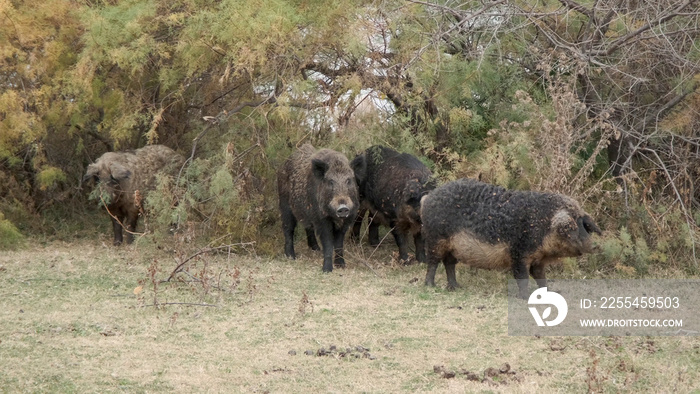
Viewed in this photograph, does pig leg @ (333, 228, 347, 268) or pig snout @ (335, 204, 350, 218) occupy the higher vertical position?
pig snout @ (335, 204, 350, 218)

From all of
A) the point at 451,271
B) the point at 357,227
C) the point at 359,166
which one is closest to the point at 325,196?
the point at 359,166

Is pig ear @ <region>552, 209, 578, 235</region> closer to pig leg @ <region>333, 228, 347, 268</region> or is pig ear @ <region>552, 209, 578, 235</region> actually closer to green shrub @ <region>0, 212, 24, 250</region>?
pig leg @ <region>333, 228, 347, 268</region>

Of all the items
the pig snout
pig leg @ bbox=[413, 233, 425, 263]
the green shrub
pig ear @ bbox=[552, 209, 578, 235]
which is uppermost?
pig ear @ bbox=[552, 209, 578, 235]

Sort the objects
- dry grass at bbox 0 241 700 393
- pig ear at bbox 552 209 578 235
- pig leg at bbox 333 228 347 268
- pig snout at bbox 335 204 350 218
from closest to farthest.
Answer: dry grass at bbox 0 241 700 393
pig ear at bbox 552 209 578 235
pig snout at bbox 335 204 350 218
pig leg at bbox 333 228 347 268

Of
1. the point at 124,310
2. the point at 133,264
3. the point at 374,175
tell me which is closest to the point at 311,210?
the point at 374,175

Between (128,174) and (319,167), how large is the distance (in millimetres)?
3416

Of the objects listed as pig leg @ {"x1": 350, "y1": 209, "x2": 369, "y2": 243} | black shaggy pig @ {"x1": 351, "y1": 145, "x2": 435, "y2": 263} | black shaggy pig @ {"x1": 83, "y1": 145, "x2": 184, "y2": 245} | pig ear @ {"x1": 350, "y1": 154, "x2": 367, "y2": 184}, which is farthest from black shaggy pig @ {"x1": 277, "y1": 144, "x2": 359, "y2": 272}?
black shaggy pig @ {"x1": 83, "y1": 145, "x2": 184, "y2": 245}

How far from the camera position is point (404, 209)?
1149 centimetres

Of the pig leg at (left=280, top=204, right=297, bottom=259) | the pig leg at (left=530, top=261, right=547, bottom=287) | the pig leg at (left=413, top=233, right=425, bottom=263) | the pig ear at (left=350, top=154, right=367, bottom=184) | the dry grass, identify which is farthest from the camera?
the pig leg at (left=280, top=204, right=297, bottom=259)

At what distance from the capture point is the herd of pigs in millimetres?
9188

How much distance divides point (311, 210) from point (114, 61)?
363 cm

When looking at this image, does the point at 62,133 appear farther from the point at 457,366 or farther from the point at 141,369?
the point at 457,366
